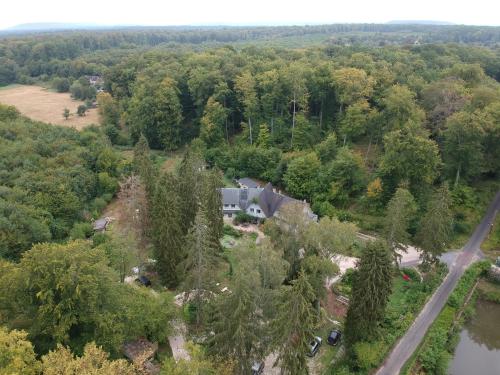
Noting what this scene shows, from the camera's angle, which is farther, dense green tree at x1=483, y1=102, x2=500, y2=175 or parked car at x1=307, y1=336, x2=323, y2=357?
dense green tree at x1=483, y1=102, x2=500, y2=175

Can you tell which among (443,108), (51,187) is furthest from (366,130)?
(51,187)

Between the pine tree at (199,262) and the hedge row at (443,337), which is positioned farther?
the hedge row at (443,337)

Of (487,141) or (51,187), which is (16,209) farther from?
(487,141)

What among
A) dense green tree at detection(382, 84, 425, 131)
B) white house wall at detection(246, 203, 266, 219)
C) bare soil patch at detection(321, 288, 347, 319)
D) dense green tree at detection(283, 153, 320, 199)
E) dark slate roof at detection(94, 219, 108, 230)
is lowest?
bare soil patch at detection(321, 288, 347, 319)

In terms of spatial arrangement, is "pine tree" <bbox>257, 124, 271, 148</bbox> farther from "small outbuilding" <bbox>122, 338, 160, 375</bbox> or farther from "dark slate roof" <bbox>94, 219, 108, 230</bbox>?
"small outbuilding" <bbox>122, 338, 160, 375</bbox>

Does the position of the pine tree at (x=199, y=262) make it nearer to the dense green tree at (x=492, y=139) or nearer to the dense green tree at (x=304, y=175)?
the dense green tree at (x=304, y=175)

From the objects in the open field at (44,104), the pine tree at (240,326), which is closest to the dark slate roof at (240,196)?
the pine tree at (240,326)

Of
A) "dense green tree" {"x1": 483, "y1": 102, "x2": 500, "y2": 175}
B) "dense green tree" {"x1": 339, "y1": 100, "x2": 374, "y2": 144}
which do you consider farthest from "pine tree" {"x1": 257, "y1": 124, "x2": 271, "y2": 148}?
"dense green tree" {"x1": 483, "y1": 102, "x2": 500, "y2": 175}
